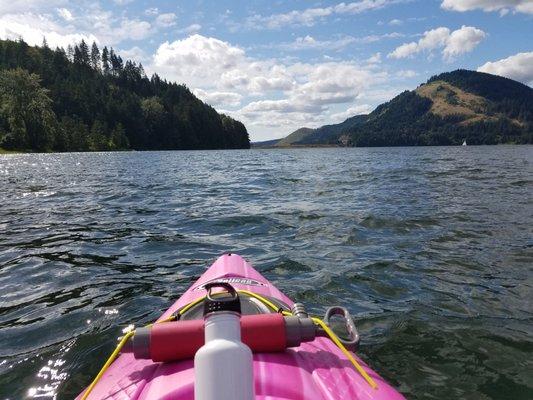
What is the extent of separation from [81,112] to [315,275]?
158 meters

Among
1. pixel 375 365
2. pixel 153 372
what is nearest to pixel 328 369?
pixel 153 372

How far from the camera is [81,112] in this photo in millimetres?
149500

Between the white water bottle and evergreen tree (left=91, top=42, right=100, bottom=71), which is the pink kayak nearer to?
the white water bottle

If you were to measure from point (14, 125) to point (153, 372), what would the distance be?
103 metres

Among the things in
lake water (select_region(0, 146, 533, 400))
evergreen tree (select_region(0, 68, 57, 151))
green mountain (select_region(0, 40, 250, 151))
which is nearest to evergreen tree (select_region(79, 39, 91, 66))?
green mountain (select_region(0, 40, 250, 151))

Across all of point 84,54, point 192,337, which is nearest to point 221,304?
point 192,337

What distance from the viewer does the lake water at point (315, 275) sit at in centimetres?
530

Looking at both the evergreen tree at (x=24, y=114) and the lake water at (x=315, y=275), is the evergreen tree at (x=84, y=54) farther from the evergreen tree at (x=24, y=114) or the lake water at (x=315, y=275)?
the lake water at (x=315, y=275)

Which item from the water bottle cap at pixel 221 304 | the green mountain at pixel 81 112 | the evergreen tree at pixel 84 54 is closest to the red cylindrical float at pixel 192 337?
the water bottle cap at pixel 221 304

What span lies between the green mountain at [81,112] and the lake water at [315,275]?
8940 centimetres

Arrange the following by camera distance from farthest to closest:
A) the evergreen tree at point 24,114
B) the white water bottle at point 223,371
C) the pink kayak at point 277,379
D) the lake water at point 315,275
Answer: the evergreen tree at point 24,114, the lake water at point 315,275, the pink kayak at point 277,379, the white water bottle at point 223,371

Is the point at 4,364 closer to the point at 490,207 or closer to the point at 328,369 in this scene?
the point at 328,369

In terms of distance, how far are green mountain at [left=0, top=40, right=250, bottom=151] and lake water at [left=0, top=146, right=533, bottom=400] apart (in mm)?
89403

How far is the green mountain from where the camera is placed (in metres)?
96.0
